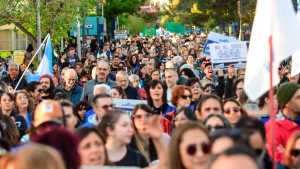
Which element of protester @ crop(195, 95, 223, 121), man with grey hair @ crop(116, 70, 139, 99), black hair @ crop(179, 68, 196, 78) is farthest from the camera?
black hair @ crop(179, 68, 196, 78)

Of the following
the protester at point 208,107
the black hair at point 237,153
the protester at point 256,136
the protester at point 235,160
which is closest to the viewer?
the protester at point 235,160

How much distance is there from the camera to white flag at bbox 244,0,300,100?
7879mm

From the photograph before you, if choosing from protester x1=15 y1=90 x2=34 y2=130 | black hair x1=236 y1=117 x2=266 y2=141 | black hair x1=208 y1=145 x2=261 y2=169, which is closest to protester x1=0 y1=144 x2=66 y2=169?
black hair x1=208 y1=145 x2=261 y2=169

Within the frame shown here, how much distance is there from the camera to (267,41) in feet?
26.2

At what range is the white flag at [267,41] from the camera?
7879 millimetres

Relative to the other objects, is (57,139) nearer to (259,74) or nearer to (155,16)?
(259,74)

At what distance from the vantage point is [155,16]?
106 m

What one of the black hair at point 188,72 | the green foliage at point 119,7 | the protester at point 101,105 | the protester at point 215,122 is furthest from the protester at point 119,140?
the green foliage at point 119,7

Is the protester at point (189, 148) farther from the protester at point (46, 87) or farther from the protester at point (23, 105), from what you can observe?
the protester at point (46, 87)

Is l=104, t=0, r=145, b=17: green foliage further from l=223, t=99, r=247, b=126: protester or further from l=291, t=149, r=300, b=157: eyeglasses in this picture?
l=291, t=149, r=300, b=157: eyeglasses

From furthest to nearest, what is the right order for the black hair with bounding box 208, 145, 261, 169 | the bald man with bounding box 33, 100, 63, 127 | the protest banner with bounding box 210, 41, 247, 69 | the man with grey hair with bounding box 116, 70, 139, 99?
the protest banner with bounding box 210, 41, 247, 69 < the man with grey hair with bounding box 116, 70, 139, 99 < the bald man with bounding box 33, 100, 63, 127 < the black hair with bounding box 208, 145, 261, 169

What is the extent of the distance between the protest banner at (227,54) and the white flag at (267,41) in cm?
981

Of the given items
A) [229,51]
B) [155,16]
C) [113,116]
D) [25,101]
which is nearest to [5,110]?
[25,101]

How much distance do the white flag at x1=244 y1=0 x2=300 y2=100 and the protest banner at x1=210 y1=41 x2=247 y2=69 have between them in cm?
981
